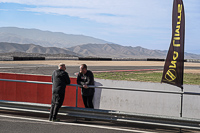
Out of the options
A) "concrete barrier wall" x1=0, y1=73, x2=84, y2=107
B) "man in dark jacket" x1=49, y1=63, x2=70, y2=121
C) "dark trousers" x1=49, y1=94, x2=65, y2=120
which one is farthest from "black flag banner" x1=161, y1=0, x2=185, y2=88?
"concrete barrier wall" x1=0, y1=73, x2=84, y2=107

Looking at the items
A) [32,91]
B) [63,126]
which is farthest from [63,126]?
[32,91]

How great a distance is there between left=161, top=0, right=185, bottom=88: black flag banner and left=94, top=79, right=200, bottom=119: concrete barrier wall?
196cm

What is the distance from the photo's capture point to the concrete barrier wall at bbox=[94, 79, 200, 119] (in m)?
9.56

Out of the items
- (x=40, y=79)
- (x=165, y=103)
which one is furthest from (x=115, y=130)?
(x=40, y=79)

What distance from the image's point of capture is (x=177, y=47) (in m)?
7.68

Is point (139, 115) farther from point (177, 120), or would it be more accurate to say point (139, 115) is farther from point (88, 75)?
point (88, 75)

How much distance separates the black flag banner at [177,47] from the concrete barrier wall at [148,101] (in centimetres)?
196

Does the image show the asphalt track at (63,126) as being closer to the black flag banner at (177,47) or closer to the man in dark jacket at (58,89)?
the man in dark jacket at (58,89)

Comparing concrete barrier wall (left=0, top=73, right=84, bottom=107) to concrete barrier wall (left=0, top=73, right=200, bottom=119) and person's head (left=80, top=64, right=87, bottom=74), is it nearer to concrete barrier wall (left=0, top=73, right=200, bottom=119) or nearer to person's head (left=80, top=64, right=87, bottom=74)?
concrete barrier wall (left=0, top=73, right=200, bottom=119)

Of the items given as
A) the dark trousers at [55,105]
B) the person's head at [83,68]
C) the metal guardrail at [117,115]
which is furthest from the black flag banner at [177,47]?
the dark trousers at [55,105]

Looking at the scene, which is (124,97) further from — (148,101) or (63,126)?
(63,126)

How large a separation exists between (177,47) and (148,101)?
281 cm

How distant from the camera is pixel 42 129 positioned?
7.25 metres

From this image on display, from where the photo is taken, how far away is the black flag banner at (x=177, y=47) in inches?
301
